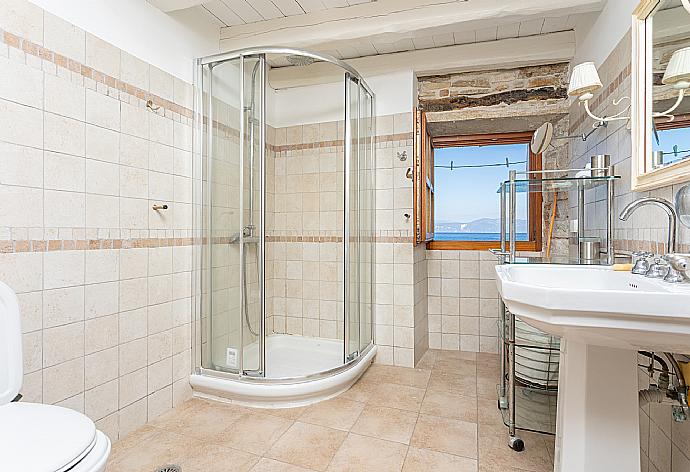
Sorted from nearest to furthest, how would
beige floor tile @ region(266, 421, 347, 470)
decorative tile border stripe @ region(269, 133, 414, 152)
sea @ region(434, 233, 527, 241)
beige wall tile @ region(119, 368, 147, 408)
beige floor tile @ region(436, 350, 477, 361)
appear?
beige floor tile @ region(266, 421, 347, 470) → beige wall tile @ region(119, 368, 147, 408) → decorative tile border stripe @ region(269, 133, 414, 152) → beige floor tile @ region(436, 350, 477, 361) → sea @ region(434, 233, 527, 241)

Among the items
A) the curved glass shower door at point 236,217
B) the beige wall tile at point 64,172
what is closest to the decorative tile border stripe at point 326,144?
the curved glass shower door at point 236,217

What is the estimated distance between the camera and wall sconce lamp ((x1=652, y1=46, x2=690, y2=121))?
142cm

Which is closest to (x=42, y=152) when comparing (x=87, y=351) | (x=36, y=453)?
(x=87, y=351)

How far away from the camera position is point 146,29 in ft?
7.08

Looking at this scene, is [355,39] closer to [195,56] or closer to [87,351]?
[195,56]

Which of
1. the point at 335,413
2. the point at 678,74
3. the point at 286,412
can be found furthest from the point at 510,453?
the point at 678,74

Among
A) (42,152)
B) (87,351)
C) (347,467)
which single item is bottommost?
(347,467)

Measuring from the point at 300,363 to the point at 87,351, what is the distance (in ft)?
4.54

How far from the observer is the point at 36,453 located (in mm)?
990

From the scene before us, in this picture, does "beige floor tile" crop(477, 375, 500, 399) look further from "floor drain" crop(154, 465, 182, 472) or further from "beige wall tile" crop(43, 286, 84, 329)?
"beige wall tile" crop(43, 286, 84, 329)

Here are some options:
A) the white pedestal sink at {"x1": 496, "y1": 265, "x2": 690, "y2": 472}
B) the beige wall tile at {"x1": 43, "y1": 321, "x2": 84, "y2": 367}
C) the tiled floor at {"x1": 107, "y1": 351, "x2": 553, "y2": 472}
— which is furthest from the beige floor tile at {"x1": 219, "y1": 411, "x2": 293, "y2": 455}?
the white pedestal sink at {"x1": 496, "y1": 265, "x2": 690, "y2": 472}

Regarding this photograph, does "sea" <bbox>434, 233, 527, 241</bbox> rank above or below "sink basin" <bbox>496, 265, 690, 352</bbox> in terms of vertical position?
above

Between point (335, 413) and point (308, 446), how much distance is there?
0.37m

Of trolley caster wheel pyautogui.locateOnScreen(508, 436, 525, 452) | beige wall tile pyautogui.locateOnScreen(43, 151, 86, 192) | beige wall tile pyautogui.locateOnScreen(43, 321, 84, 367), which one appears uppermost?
beige wall tile pyautogui.locateOnScreen(43, 151, 86, 192)
